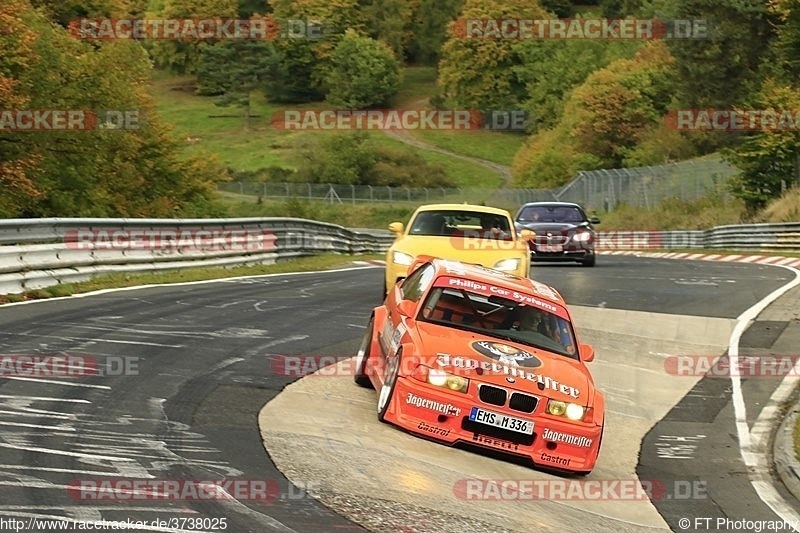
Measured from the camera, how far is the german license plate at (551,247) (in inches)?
1122

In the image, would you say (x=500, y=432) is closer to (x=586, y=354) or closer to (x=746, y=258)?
(x=586, y=354)

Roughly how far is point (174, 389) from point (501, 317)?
3013mm

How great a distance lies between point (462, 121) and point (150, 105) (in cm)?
8020

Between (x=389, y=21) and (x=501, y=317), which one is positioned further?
(x=389, y=21)

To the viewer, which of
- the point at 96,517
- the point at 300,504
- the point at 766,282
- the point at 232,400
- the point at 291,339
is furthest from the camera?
the point at 766,282

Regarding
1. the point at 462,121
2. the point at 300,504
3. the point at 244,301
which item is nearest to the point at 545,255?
the point at 244,301

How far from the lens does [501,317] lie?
1107 centimetres

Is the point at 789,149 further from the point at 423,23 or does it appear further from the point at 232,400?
the point at 423,23

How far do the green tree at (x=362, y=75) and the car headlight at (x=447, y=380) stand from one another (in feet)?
414

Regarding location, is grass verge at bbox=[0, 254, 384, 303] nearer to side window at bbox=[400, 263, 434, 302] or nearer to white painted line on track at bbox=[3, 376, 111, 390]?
white painted line on track at bbox=[3, 376, 111, 390]

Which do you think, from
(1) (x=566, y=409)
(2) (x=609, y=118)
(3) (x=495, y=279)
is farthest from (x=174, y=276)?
(2) (x=609, y=118)

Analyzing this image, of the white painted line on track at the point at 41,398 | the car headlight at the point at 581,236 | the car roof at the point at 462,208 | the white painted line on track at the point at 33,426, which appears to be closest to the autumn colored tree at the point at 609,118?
the car headlight at the point at 581,236

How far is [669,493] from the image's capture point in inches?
387

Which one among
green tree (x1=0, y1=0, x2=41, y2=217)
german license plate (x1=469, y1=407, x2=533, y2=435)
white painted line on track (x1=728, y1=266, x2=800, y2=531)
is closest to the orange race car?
german license plate (x1=469, y1=407, x2=533, y2=435)
